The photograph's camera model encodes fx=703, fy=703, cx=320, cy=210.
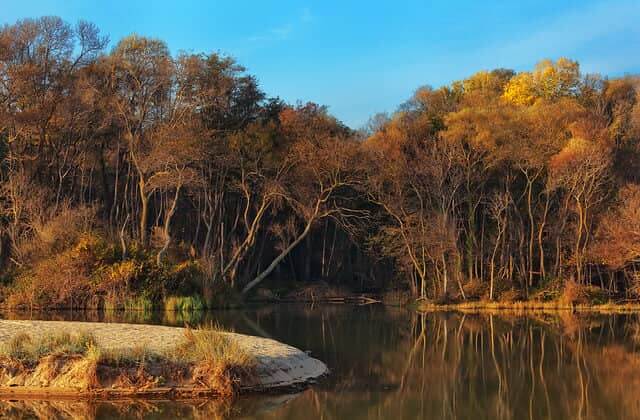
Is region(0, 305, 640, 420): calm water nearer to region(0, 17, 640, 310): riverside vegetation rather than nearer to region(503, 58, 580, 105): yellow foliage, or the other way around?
region(0, 17, 640, 310): riverside vegetation

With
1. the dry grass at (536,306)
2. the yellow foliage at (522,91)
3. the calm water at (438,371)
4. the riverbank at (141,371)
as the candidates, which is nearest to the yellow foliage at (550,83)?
the yellow foliage at (522,91)

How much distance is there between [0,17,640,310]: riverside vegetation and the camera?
35.9m

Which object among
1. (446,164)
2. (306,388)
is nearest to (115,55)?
(446,164)

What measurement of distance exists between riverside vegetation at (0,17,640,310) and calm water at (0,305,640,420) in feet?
19.3

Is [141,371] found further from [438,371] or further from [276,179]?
[276,179]

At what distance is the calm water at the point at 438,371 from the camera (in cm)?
1331

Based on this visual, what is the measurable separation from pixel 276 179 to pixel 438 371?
2446 cm

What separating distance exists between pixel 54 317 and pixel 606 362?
2036 cm

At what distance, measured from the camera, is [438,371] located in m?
18.5

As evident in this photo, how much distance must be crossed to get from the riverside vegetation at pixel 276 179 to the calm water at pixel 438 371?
19.3 ft

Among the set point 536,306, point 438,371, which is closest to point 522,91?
point 536,306

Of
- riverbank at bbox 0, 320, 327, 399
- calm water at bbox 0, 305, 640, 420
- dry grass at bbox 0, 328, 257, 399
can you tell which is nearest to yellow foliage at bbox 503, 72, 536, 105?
calm water at bbox 0, 305, 640, 420

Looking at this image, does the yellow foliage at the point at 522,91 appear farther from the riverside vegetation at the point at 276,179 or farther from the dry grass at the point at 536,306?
the dry grass at the point at 536,306

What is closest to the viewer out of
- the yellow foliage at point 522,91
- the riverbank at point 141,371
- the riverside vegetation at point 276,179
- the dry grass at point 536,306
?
the riverbank at point 141,371
